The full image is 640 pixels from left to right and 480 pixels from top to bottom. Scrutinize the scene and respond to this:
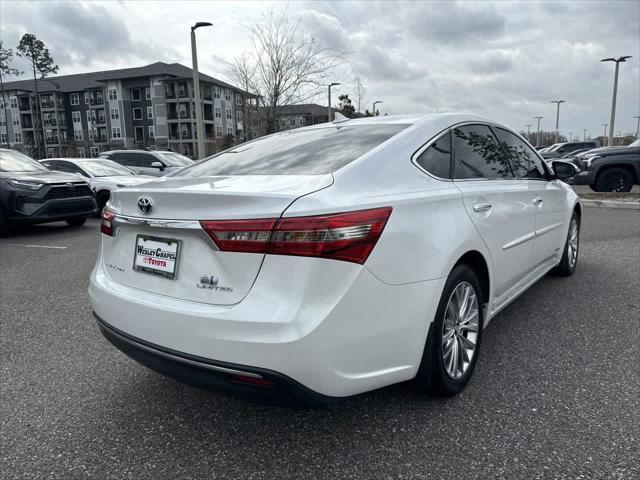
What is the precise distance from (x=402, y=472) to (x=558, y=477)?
65cm

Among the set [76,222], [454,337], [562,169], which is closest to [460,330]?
[454,337]

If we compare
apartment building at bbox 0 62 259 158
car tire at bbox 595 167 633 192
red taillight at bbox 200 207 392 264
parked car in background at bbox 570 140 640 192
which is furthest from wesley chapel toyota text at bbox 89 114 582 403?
apartment building at bbox 0 62 259 158

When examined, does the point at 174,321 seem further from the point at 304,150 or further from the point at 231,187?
the point at 304,150

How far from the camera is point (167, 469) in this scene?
7.07 feet

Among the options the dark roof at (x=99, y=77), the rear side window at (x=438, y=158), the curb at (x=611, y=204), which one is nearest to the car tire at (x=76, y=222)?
the rear side window at (x=438, y=158)

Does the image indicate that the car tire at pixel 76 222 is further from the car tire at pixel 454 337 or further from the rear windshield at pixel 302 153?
the car tire at pixel 454 337

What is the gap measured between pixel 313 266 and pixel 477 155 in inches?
71.1

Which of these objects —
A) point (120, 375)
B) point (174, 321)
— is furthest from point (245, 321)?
point (120, 375)

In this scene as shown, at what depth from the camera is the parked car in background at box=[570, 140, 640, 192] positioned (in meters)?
12.3

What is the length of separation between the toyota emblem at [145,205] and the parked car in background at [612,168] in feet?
40.5

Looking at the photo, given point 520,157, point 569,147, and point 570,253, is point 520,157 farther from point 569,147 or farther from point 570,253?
point 569,147

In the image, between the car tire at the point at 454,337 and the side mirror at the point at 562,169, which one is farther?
the side mirror at the point at 562,169

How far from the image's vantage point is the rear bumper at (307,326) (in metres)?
1.89

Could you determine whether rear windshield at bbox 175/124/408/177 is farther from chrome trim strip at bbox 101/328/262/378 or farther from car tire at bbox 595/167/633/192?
car tire at bbox 595/167/633/192
